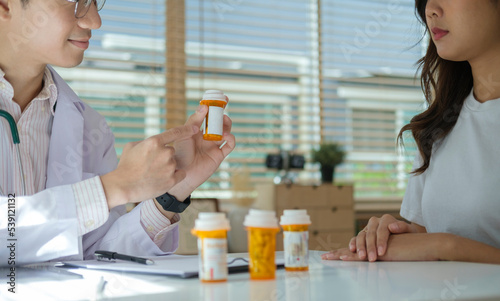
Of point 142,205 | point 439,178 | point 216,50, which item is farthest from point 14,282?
point 216,50

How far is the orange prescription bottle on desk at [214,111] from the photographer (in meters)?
1.17

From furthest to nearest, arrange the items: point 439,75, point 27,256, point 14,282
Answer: point 439,75 → point 27,256 → point 14,282

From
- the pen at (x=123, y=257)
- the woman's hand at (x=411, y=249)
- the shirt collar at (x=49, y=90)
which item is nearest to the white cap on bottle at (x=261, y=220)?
the pen at (x=123, y=257)

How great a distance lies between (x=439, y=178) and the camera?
5.12 ft

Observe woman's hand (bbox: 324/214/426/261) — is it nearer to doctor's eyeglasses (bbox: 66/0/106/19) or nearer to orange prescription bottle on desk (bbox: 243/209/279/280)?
orange prescription bottle on desk (bbox: 243/209/279/280)

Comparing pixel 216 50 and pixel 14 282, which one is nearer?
pixel 14 282

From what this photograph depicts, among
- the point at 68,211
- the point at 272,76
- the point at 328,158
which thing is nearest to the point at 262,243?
the point at 68,211

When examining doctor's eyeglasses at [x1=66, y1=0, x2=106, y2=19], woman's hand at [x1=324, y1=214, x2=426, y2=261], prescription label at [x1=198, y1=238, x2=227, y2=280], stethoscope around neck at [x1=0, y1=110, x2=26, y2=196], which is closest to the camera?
prescription label at [x1=198, y1=238, x2=227, y2=280]

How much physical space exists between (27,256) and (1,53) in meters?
0.63

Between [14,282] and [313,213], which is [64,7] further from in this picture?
[313,213]

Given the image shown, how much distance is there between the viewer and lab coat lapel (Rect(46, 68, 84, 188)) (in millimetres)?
1517

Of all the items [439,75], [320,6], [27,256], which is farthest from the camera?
[320,6]

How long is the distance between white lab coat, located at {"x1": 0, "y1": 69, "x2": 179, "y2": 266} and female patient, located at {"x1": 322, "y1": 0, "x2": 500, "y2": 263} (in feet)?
1.95

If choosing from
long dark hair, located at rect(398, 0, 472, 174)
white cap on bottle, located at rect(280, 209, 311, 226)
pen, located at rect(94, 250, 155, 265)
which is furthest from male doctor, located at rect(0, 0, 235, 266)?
long dark hair, located at rect(398, 0, 472, 174)
